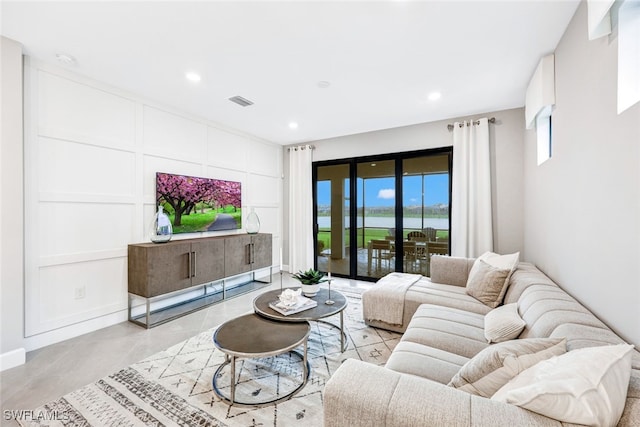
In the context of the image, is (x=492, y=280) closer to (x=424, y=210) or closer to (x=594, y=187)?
(x=594, y=187)

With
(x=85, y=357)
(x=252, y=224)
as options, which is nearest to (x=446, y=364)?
(x=85, y=357)

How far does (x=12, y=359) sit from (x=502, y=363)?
340 centimetres

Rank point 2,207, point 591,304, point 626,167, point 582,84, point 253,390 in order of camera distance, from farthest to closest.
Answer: point 2,207 → point 253,390 → point 582,84 → point 591,304 → point 626,167

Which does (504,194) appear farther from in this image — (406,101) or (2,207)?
(2,207)

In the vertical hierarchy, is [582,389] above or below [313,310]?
above

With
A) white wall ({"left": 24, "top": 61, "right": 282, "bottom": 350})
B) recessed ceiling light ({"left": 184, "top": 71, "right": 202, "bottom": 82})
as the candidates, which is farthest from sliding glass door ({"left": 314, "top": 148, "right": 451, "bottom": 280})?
recessed ceiling light ({"left": 184, "top": 71, "right": 202, "bottom": 82})

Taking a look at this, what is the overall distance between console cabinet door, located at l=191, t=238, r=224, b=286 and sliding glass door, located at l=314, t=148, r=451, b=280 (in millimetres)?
1550

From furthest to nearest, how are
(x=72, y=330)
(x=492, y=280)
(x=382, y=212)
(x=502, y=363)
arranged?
(x=382, y=212)
(x=72, y=330)
(x=492, y=280)
(x=502, y=363)

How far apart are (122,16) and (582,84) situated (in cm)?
317

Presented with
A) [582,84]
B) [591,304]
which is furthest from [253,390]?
[582,84]

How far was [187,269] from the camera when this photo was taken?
3250mm

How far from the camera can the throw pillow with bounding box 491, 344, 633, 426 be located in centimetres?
74

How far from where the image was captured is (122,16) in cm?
191

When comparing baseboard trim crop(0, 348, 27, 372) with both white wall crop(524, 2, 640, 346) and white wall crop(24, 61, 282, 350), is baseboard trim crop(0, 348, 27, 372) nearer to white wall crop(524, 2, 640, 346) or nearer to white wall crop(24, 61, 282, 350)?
white wall crop(24, 61, 282, 350)
